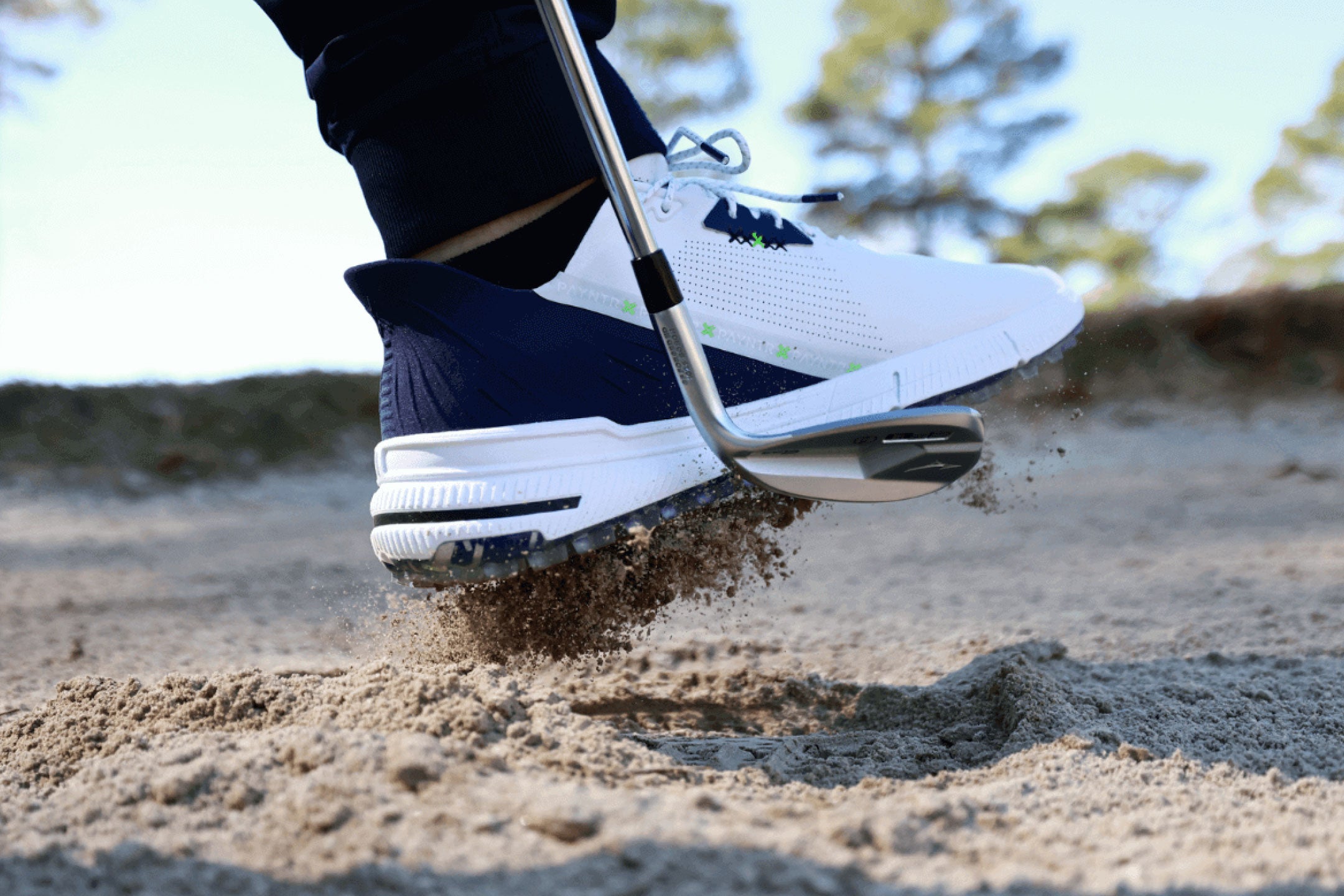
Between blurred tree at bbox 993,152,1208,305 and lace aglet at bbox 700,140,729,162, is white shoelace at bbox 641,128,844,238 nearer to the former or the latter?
lace aglet at bbox 700,140,729,162

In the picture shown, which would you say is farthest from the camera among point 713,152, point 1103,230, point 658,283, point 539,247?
point 1103,230

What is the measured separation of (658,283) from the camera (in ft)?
3.46

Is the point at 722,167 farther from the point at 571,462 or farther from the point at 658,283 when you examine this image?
the point at 571,462

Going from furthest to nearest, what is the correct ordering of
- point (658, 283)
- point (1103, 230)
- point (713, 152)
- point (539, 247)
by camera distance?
point (1103, 230) → point (713, 152) → point (539, 247) → point (658, 283)

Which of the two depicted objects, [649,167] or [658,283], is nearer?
[658,283]

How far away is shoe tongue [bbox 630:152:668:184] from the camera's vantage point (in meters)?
1.19

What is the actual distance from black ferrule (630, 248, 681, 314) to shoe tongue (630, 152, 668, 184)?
18cm

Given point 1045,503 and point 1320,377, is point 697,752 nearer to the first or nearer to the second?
point 1045,503

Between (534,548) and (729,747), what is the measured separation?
14.0 inches

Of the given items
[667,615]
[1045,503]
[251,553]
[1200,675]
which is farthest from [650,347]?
[1045,503]

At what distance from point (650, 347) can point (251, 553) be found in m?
3.39
